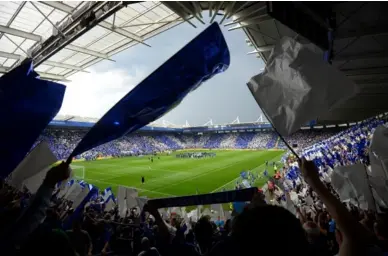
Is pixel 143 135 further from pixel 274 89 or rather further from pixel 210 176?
pixel 274 89

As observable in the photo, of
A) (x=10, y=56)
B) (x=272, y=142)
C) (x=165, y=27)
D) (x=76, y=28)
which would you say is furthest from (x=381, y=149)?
(x=272, y=142)

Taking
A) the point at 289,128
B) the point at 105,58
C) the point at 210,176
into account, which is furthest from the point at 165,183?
the point at 289,128

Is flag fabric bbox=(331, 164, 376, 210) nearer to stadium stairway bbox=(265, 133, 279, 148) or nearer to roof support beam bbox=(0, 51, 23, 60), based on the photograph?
roof support beam bbox=(0, 51, 23, 60)

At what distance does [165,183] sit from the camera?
71.8 feet

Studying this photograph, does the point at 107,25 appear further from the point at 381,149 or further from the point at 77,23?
the point at 381,149

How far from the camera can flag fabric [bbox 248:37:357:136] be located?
7.63 ft

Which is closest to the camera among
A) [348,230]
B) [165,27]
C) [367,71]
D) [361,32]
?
[348,230]

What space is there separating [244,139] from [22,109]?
220ft

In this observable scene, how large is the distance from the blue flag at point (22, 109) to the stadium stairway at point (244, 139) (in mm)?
61679

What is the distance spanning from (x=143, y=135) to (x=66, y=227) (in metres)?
62.2

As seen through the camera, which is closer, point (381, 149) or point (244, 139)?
point (381, 149)

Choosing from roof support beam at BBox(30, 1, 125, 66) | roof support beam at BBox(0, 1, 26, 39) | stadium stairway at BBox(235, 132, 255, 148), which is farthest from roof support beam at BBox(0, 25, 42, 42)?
stadium stairway at BBox(235, 132, 255, 148)

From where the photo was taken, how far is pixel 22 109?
312cm

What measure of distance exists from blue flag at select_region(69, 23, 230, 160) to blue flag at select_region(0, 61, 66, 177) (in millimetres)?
830
